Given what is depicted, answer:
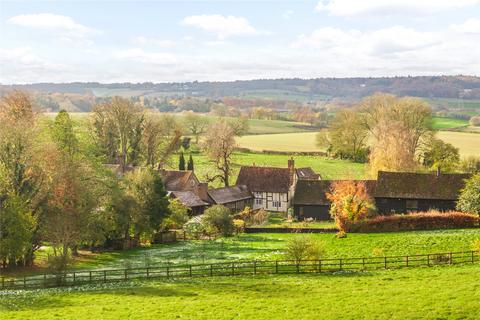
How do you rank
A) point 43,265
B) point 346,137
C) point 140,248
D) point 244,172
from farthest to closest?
point 346,137
point 244,172
point 140,248
point 43,265

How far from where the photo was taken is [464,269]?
3378cm

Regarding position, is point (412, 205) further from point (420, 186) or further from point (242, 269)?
point (242, 269)

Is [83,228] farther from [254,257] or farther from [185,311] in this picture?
[185,311]

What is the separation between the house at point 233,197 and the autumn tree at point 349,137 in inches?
1306

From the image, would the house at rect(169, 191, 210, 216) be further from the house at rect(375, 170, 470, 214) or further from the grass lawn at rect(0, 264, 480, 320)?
the grass lawn at rect(0, 264, 480, 320)

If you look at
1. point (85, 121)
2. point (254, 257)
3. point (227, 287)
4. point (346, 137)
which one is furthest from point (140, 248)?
point (346, 137)

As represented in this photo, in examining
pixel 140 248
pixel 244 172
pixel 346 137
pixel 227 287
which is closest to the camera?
pixel 227 287

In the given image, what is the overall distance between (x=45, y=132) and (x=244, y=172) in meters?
Result: 31.3

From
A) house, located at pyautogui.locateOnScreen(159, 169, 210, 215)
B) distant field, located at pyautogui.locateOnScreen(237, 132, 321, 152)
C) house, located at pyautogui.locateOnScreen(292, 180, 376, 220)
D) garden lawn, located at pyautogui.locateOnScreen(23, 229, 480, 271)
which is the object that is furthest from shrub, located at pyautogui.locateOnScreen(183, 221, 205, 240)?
distant field, located at pyautogui.locateOnScreen(237, 132, 321, 152)

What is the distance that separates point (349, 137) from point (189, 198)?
44620 millimetres

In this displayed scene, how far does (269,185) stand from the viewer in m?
76.6

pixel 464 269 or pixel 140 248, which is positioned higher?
pixel 464 269

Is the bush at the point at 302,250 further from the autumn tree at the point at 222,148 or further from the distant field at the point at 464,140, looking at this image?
the distant field at the point at 464,140

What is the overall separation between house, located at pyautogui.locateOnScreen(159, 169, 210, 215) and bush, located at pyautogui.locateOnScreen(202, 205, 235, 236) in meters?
9.00
